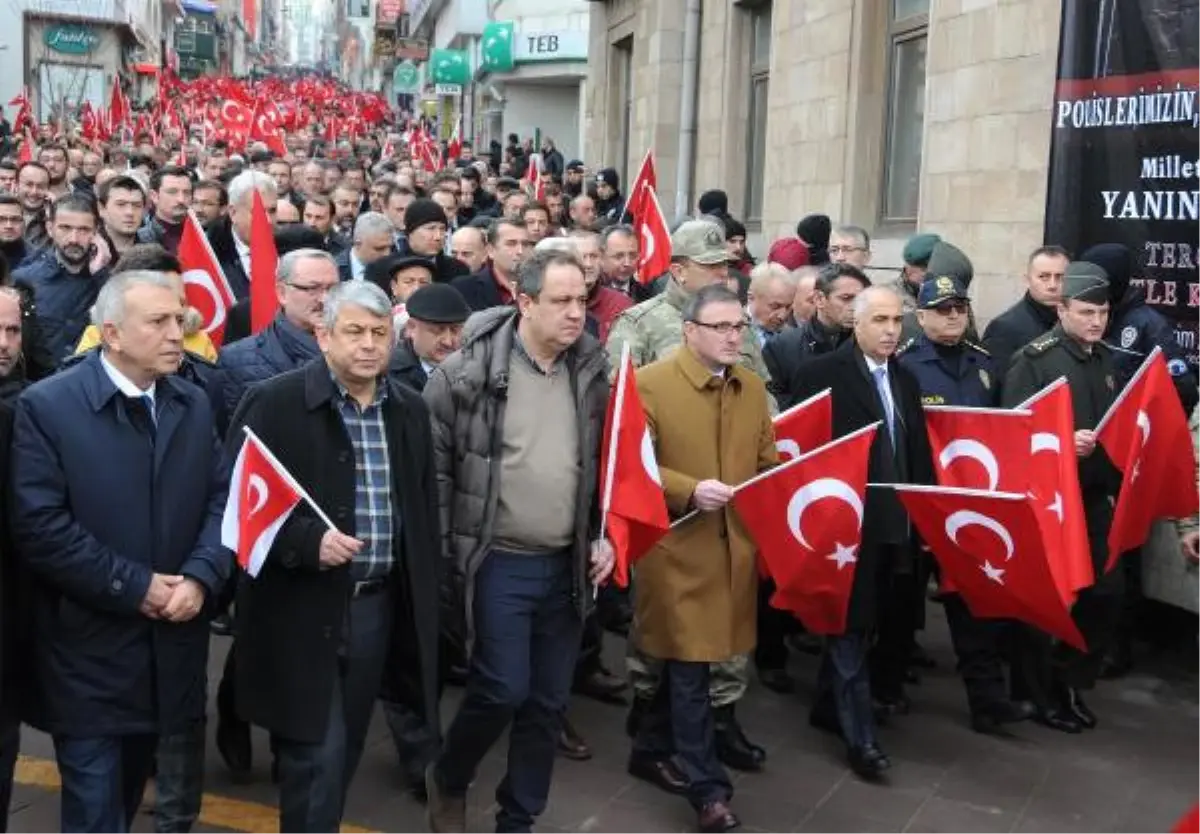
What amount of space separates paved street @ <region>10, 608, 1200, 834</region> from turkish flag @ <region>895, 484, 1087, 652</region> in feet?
2.12

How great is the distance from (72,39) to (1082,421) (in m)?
57.9

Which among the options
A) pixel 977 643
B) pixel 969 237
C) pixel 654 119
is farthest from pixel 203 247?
pixel 654 119

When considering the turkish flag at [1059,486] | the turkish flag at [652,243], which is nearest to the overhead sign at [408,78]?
the turkish flag at [652,243]

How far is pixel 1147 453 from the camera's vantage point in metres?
5.95

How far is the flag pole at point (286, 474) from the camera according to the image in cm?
389

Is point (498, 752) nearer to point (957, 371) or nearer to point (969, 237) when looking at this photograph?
point (957, 371)

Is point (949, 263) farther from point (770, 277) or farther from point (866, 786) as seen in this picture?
point (866, 786)

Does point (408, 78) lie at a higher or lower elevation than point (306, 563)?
higher

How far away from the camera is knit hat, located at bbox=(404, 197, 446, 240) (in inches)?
307

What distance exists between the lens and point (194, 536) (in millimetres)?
4086

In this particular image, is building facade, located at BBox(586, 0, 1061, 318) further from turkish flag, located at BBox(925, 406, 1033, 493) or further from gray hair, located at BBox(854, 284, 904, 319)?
gray hair, located at BBox(854, 284, 904, 319)

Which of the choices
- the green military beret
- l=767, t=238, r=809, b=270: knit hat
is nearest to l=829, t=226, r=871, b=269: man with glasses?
l=767, t=238, r=809, b=270: knit hat

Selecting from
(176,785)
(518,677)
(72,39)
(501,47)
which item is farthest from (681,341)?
(72,39)

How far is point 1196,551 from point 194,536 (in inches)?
159
